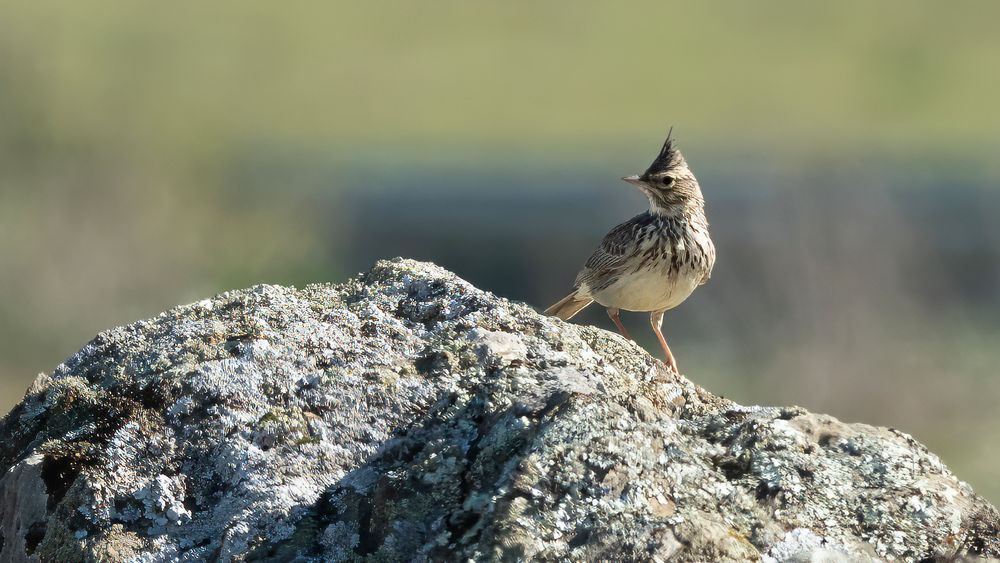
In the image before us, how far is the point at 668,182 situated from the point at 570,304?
104 cm

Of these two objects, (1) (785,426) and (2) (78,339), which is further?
(2) (78,339)

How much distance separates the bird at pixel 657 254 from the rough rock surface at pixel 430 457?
3.62m

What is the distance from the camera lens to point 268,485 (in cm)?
354

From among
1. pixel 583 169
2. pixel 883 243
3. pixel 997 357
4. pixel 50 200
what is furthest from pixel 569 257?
pixel 583 169

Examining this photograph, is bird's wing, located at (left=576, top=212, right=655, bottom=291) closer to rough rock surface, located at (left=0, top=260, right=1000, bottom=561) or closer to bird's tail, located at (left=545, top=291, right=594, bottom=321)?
bird's tail, located at (left=545, top=291, right=594, bottom=321)

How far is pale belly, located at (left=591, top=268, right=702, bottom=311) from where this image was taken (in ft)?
25.6

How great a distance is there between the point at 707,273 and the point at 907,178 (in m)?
31.4

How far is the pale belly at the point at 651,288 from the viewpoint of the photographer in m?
7.80

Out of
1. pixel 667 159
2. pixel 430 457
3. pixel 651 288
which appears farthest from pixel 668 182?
pixel 430 457

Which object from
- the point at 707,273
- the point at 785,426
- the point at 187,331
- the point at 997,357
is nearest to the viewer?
the point at 785,426

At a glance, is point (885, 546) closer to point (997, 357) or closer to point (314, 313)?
point (314, 313)

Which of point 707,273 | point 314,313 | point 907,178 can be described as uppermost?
point 907,178

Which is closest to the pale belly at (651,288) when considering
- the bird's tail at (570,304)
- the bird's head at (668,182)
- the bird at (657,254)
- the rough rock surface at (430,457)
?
the bird at (657,254)

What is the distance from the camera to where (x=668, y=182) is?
823 centimetres
